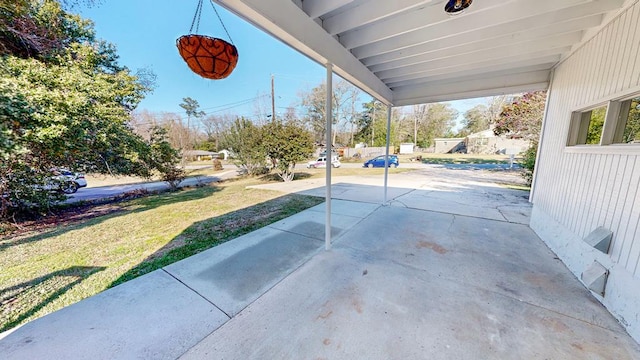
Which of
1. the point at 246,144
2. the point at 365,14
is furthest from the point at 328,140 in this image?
the point at 246,144

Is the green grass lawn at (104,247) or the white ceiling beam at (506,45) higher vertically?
the white ceiling beam at (506,45)

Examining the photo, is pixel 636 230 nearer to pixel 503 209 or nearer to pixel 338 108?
pixel 503 209

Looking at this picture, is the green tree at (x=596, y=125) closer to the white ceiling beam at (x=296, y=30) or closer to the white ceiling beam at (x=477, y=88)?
the white ceiling beam at (x=477, y=88)

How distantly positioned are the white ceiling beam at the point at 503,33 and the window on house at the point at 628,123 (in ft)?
3.16

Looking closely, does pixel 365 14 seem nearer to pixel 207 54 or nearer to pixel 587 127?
pixel 207 54

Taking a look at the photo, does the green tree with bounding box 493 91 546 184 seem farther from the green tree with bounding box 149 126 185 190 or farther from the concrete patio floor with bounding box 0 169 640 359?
the green tree with bounding box 149 126 185 190

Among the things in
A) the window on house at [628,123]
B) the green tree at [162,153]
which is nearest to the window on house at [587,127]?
the window on house at [628,123]

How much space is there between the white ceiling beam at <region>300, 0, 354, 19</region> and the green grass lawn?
3.32 metres

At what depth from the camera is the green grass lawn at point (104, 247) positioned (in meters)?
2.14

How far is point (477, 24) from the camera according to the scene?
2.18 meters

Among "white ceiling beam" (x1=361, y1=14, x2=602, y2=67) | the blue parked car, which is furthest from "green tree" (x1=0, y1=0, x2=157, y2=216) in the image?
the blue parked car

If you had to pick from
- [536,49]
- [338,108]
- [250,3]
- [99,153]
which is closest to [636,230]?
[536,49]

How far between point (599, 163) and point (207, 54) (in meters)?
4.01

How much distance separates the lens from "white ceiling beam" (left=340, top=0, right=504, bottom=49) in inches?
79.2
